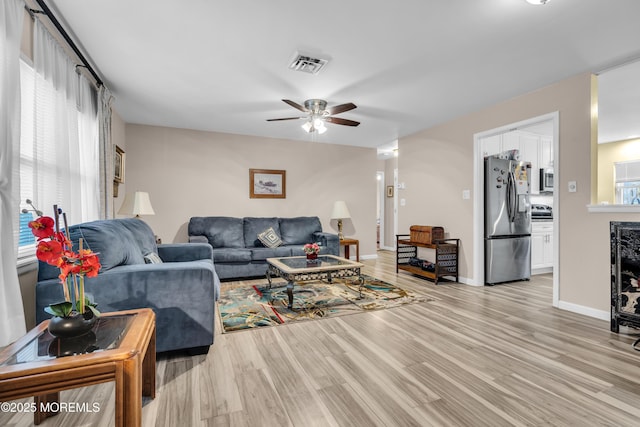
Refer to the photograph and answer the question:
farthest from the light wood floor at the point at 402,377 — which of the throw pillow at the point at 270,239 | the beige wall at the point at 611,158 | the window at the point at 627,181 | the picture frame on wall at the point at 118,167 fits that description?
the beige wall at the point at 611,158

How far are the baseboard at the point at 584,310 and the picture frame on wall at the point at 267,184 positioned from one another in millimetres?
4426

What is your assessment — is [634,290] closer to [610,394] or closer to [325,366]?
[610,394]

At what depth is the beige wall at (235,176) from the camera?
496cm

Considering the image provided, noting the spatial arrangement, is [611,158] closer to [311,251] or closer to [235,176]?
[311,251]

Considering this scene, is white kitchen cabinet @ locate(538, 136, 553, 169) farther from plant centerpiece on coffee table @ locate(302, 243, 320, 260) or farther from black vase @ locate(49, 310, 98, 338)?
black vase @ locate(49, 310, 98, 338)

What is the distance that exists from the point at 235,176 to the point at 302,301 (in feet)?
9.80

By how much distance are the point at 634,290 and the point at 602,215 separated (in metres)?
0.76

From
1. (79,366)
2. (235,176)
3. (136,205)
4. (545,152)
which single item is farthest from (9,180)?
(545,152)

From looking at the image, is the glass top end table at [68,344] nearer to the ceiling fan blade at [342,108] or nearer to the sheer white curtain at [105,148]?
the sheer white curtain at [105,148]

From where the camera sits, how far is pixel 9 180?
1.66m

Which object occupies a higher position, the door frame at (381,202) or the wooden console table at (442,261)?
the door frame at (381,202)

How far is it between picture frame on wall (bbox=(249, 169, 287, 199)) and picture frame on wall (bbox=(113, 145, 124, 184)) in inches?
78.6

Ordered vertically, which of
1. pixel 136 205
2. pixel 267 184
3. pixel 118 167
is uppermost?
pixel 118 167

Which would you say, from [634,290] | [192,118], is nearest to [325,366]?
[634,290]
